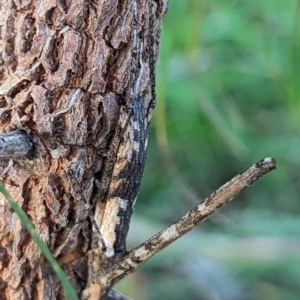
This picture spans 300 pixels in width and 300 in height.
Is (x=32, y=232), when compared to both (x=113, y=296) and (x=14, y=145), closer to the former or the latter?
(x=14, y=145)

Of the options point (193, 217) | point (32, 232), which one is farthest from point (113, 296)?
point (32, 232)

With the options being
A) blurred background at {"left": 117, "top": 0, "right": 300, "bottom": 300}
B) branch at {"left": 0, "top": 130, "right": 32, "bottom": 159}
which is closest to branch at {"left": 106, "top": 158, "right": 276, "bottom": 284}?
branch at {"left": 0, "top": 130, "right": 32, "bottom": 159}

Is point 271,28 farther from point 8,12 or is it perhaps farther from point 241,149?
point 8,12

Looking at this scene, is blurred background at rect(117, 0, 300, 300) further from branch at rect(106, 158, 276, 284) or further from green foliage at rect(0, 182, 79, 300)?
green foliage at rect(0, 182, 79, 300)

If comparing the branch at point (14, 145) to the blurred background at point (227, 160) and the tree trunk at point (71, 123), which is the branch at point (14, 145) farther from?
the blurred background at point (227, 160)

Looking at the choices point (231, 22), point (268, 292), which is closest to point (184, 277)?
point (268, 292)
